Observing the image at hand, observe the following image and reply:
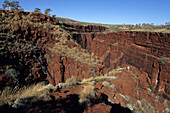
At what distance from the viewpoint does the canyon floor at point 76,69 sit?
370 cm

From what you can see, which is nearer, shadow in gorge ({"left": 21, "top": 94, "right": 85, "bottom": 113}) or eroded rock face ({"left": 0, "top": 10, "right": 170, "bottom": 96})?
shadow in gorge ({"left": 21, "top": 94, "right": 85, "bottom": 113})

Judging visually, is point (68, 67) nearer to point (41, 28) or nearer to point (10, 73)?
point (10, 73)

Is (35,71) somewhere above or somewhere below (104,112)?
below

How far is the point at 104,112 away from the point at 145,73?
900 centimetres

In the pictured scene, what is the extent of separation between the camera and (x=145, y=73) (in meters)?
9.48

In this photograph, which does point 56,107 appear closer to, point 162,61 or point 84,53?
point 162,61

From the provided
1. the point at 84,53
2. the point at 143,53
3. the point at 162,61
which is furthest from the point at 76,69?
the point at 162,61

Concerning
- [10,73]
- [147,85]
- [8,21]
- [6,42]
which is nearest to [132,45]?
[147,85]

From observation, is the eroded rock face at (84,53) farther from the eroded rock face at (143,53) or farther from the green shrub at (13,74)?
the green shrub at (13,74)

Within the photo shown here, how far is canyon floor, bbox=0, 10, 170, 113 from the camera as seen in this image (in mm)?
3696

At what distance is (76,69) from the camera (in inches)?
406

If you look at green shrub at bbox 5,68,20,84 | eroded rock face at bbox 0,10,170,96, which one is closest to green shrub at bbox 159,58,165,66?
eroded rock face at bbox 0,10,170,96

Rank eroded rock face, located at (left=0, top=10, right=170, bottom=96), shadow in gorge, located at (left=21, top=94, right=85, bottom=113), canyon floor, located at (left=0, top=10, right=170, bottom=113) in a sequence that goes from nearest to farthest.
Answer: shadow in gorge, located at (left=21, top=94, right=85, bottom=113) → canyon floor, located at (left=0, top=10, right=170, bottom=113) → eroded rock face, located at (left=0, top=10, right=170, bottom=96)

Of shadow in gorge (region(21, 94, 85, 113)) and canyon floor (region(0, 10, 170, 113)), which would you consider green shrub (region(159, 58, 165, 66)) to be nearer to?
canyon floor (region(0, 10, 170, 113))
